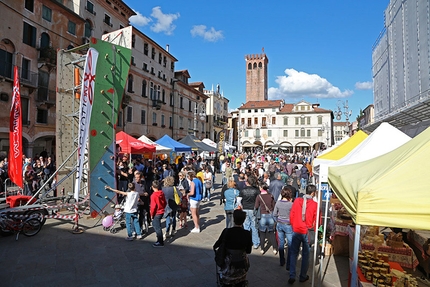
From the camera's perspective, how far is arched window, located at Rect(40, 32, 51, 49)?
18.2m

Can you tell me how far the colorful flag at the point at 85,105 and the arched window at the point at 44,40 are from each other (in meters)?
14.2

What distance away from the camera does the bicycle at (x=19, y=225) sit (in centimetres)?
626

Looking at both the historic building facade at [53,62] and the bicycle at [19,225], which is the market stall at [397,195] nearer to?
the bicycle at [19,225]

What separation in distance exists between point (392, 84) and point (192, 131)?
28562 millimetres

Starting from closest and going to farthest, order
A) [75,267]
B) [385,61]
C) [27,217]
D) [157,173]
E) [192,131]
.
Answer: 1. [75,267]
2. [27,217]
3. [157,173]
4. [385,61]
5. [192,131]

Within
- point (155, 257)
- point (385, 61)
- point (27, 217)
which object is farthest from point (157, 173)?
point (385, 61)

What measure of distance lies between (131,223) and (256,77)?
7251 centimetres

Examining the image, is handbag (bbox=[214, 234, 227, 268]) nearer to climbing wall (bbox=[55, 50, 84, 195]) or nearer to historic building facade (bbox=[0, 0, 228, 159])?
climbing wall (bbox=[55, 50, 84, 195])

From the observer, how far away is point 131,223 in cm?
668

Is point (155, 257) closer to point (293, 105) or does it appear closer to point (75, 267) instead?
point (75, 267)

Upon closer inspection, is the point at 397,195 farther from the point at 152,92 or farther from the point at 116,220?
the point at 152,92

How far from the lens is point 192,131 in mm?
41125

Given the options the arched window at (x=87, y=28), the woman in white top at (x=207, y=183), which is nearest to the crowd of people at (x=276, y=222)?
the woman in white top at (x=207, y=183)

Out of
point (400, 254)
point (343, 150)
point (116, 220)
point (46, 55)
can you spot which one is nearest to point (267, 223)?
point (400, 254)
